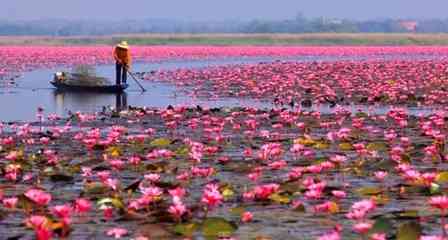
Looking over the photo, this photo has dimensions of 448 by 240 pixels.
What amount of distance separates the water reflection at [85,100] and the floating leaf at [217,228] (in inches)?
732

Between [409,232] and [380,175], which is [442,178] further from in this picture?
[409,232]

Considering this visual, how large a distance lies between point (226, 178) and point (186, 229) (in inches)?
149

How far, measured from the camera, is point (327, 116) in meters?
22.8

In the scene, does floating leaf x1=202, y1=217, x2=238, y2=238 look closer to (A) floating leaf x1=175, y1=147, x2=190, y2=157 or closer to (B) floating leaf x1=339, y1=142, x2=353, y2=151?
(A) floating leaf x1=175, y1=147, x2=190, y2=157

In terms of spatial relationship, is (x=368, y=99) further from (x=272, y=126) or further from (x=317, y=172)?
(x=317, y=172)

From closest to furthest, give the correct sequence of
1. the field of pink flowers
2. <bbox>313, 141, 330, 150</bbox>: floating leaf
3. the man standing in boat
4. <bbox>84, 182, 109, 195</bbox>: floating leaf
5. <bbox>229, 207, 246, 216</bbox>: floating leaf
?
1. the field of pink flowers
2. <bbox>229, 207, 246, 216</bbox>: floating leaf
3. <bbox>84, 182, 109, 195</bbox>: floating leaf
4. <bbox>313, 141, 330, 150</bbox>: floating leaf
5. the man standing in boat

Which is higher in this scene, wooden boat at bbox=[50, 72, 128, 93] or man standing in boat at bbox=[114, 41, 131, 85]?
man standing in boat at bbox=[114, 41, 131, 85]

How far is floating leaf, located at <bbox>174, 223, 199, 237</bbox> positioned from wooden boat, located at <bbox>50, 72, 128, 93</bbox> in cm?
2590

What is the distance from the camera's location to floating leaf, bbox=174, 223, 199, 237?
353 inches

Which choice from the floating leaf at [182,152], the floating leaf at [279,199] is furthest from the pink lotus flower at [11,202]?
the floating leaf at [182,152]

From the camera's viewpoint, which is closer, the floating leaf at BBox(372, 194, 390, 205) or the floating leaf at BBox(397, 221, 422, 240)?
the floating leaf at BBox(397, 221, 422, 240)

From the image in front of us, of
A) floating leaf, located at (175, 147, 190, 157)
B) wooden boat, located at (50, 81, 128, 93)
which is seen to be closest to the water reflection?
wooden boat, located at (50, 81, 128, 93)

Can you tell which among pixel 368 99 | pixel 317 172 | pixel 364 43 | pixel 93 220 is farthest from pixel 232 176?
pixel 364 43

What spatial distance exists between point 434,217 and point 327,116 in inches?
522
